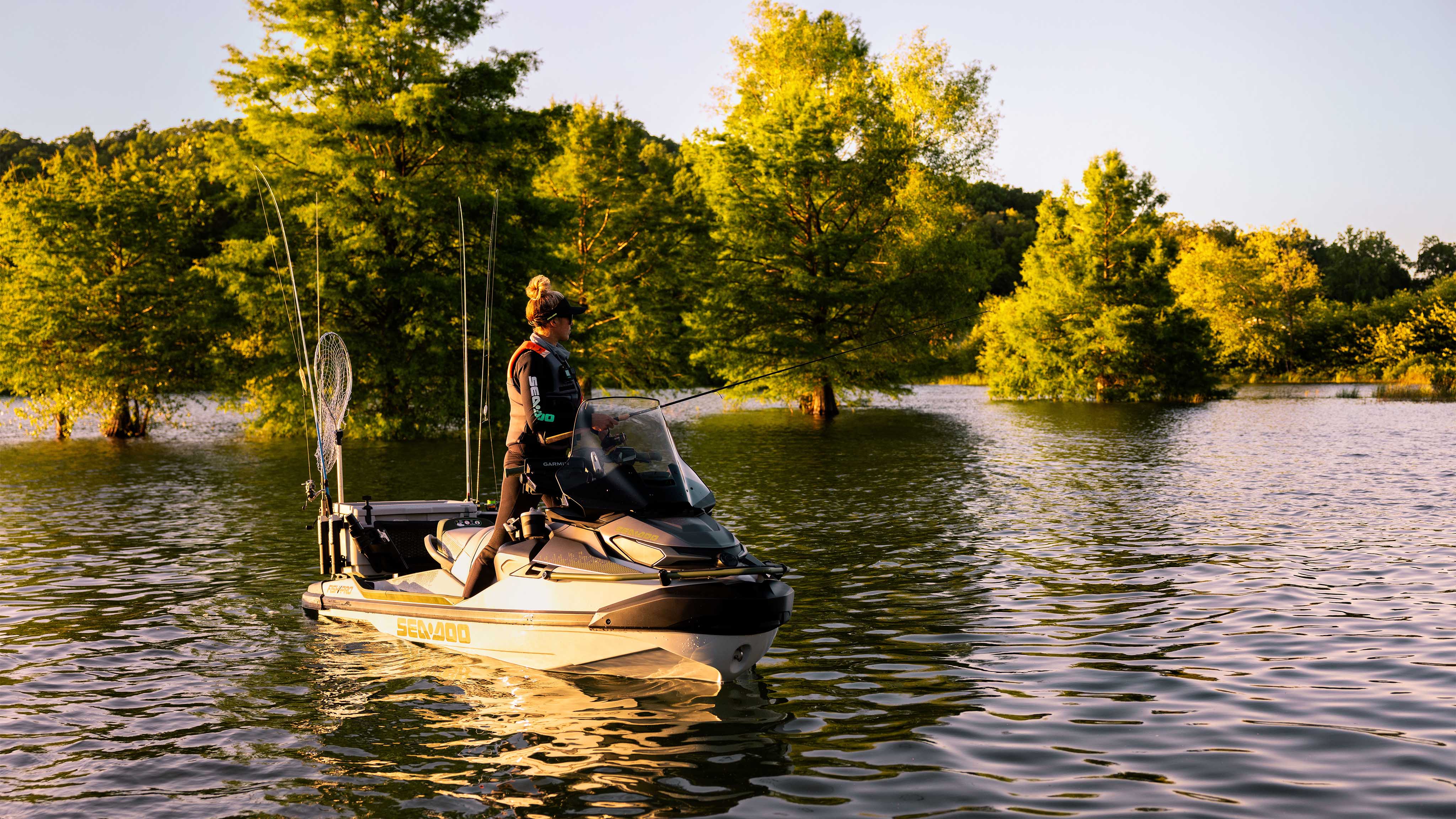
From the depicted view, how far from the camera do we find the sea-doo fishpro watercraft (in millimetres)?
6438

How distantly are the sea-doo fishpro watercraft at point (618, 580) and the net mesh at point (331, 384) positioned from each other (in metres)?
2.03

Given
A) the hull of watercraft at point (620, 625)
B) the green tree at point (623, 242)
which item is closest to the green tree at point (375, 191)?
the green tree at point (623, 242)

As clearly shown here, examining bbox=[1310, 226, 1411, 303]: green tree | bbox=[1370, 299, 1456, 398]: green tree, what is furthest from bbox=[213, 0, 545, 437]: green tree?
bbox=[1310, 226, 1411, 303]: green tree

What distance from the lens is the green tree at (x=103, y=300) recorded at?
3319cm

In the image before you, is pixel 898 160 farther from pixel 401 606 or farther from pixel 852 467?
pixel 401 606

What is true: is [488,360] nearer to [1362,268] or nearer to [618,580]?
[618,580]

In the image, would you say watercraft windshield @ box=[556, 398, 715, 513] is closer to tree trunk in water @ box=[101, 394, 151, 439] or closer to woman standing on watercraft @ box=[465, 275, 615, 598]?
woman standing on watercraft @ box=[465, 275, 615, 598]

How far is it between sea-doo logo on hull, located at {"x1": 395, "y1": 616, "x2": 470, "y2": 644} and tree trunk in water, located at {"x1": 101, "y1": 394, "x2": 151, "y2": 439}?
32362 millimetres

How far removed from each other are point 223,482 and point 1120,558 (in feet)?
58.6

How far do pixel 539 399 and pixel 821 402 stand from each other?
37.8 m

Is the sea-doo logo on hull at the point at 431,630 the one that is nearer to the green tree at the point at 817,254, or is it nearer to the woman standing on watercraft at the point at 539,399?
the woman standing on watercraft at the point at 539,399

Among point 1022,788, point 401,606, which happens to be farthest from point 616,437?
point 1022,788

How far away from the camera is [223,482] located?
70.7ft

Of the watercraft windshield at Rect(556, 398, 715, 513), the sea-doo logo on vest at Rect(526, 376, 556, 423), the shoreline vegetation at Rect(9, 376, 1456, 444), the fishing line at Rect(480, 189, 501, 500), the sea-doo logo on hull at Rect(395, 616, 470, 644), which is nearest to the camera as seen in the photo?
the watercraft windshield at Rect(556, 398, 715, 513)
